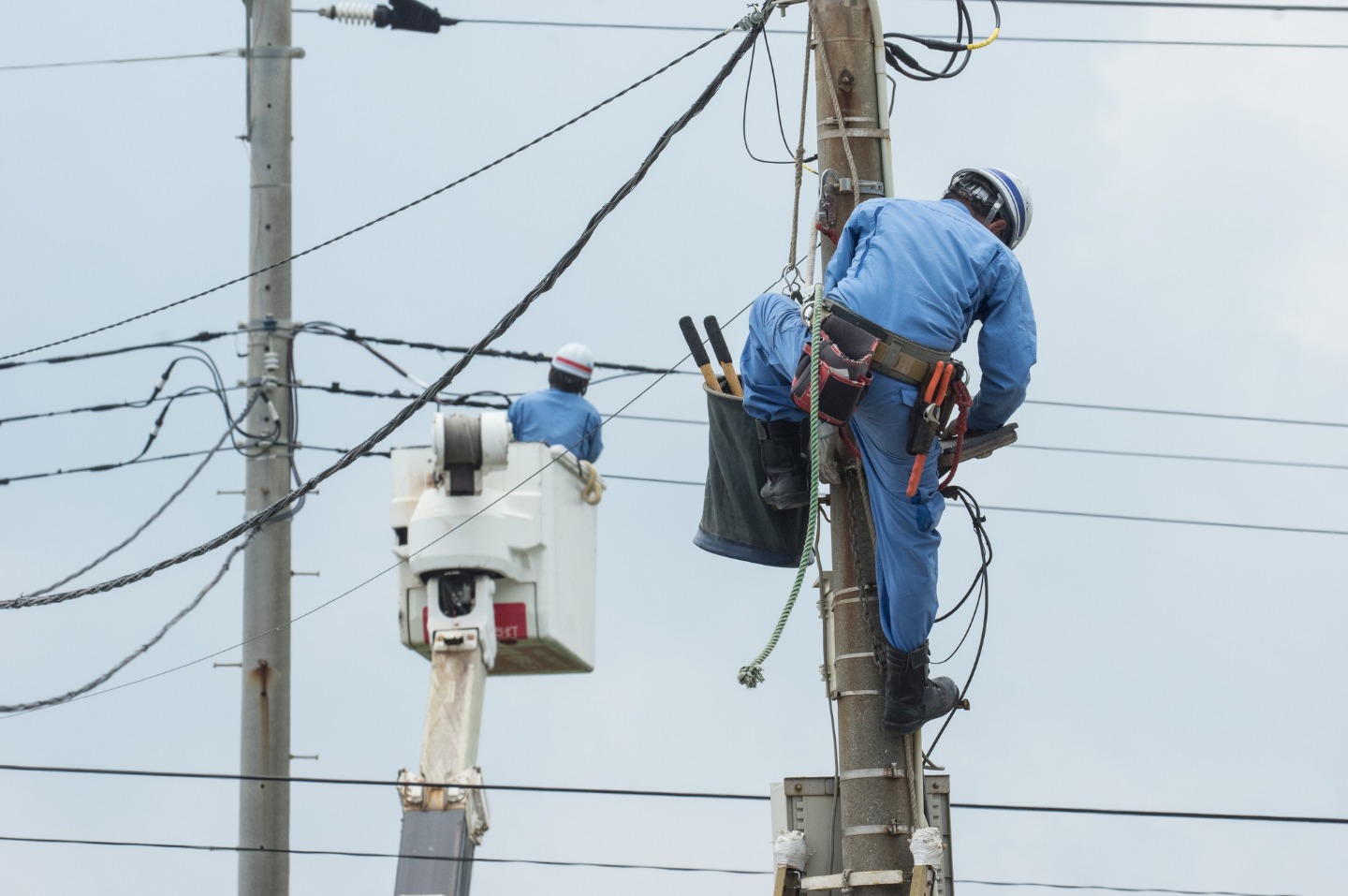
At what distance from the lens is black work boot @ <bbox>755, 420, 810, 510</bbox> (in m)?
7.38

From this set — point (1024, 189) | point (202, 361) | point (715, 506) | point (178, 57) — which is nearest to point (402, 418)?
point (715, 506)

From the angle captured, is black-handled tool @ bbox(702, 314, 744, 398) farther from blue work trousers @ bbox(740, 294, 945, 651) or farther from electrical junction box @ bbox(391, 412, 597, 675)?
electrical junction box @ bbox(391, 412, 597, 675)

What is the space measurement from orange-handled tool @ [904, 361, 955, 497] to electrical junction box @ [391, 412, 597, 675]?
442 centimetres

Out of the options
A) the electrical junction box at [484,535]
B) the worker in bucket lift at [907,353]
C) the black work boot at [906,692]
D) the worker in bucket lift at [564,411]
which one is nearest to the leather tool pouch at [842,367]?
the worker in bucket lift at [907,353]

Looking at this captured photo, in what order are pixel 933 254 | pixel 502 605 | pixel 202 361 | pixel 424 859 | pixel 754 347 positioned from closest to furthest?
1. pixel 933 254
2. pixel 754 347
3. pixel 424 859
4. pixel 502 605
5. pixel 202 361

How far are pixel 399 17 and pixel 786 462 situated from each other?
688 cm

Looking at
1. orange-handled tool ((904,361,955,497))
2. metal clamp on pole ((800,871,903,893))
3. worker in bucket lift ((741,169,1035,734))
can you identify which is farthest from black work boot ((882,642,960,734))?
orange-handled tool ((904,361,955,497))

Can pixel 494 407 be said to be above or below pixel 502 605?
above

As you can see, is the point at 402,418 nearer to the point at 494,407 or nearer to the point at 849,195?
the point at 849,195

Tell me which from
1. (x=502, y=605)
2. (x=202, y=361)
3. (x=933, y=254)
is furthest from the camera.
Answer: (x=202, y=361)

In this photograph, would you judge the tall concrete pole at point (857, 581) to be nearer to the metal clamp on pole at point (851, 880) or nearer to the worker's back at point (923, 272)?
the metal clamp on pole at point (851, 880)

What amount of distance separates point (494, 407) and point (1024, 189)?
21.1 feet

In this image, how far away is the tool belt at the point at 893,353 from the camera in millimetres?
6777

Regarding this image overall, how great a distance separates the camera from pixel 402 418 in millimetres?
8680
